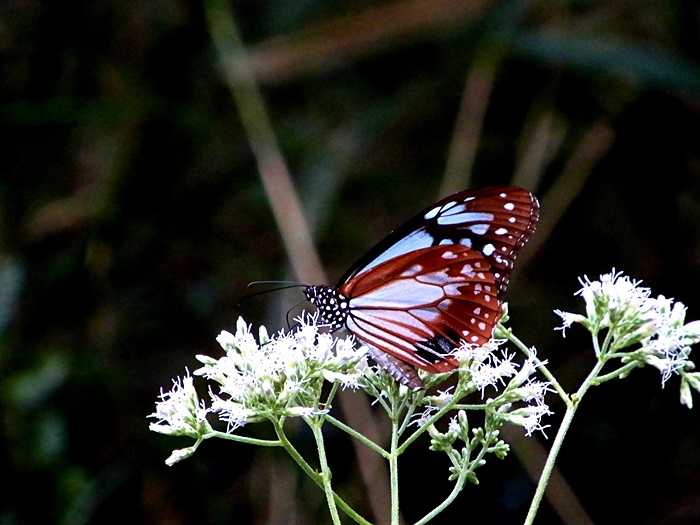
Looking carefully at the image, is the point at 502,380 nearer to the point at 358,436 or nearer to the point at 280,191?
the point at 358,436

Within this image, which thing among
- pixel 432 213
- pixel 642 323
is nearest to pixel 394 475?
pixel 642 323

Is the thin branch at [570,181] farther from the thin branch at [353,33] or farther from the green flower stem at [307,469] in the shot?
the green flower stem at [307,469]

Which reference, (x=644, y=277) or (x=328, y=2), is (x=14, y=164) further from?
(x=644, y=277)

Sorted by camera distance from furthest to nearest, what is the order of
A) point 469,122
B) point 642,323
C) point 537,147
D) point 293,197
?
point 537,147, point 469,122, point 293,197, point 642,323

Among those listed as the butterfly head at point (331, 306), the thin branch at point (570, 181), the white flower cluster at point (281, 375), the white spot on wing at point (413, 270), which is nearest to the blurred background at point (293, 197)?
the thin branch at point (570, 181)

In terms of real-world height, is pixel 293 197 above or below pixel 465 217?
above

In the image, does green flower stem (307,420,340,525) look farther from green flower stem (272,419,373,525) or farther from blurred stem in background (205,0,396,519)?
blurred stem in background (205,0,396,519)

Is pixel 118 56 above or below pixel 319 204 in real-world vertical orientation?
above

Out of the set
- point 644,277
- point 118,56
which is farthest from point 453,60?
point 118,56

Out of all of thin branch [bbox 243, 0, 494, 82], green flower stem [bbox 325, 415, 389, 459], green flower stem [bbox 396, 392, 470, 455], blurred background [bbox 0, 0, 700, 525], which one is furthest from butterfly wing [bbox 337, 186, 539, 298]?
thin branch [bbox 243, 0, 494, 82]
